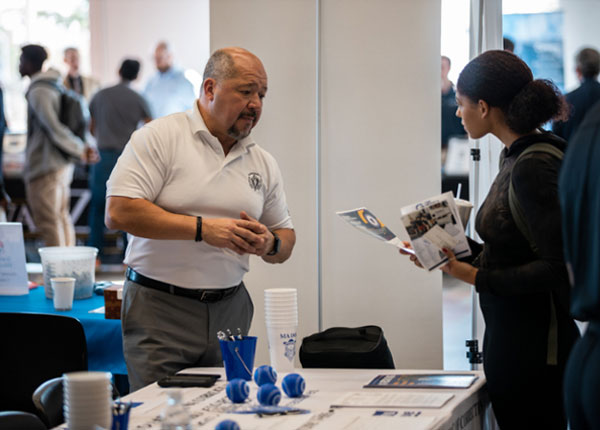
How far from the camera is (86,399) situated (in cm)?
134

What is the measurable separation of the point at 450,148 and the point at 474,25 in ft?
1.95

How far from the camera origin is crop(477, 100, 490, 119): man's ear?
77.8 inches

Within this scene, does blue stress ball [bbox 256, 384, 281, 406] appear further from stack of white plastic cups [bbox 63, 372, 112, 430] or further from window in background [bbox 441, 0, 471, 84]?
window in background [bbox 441, 0, 471, 84]

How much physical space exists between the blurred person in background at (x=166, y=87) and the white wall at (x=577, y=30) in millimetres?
4272

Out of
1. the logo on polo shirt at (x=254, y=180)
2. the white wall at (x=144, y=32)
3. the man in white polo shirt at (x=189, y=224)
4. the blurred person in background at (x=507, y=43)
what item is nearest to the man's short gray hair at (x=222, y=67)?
the man in white polo shirt at (x=189, y=224)

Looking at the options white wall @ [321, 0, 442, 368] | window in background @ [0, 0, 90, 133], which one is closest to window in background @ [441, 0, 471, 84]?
white wall @ [321, 0, 442, 368]

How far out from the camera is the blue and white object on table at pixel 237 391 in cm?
173

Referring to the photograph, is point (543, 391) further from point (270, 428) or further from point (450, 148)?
point (450, 148)

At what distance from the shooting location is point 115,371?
2879mm

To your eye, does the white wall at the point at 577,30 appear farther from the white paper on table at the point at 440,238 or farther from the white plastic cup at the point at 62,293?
the white plastic cup at the point at 62,293

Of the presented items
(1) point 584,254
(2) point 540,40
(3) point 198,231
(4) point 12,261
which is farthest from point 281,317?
(2) point 540,40

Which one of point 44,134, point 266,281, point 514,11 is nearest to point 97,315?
point 266,281

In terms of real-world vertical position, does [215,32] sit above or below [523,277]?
above

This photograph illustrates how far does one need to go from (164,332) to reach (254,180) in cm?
57
